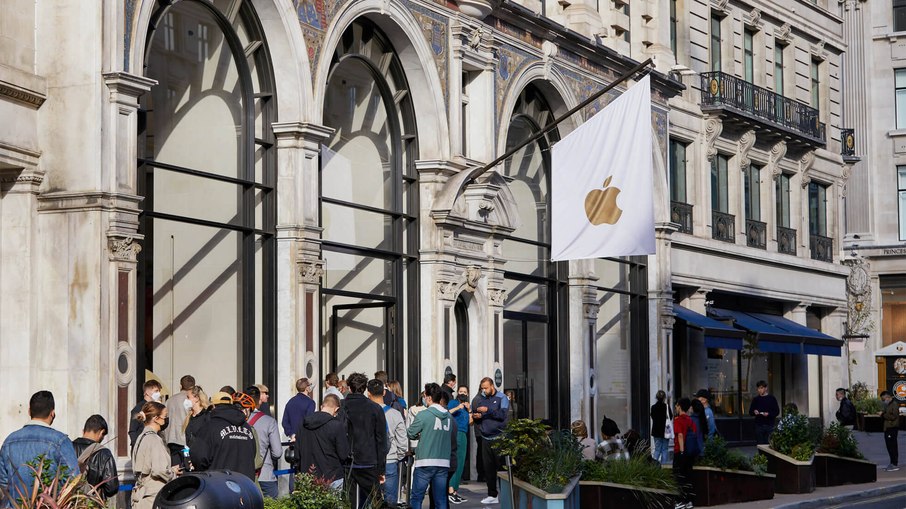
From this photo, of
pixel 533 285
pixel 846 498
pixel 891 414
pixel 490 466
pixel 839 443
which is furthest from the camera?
pixel 891 414

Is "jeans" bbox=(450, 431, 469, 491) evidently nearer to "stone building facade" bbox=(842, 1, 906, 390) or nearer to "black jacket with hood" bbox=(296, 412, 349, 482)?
"black jacket with hood" bbox=(296, 412, 349, 482)

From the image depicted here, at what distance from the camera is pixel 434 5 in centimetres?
2561

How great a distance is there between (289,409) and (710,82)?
71.3 feet

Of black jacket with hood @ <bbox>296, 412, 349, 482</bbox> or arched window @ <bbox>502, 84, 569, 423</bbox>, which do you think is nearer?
black jacket with hood @ <bbox>296, 412, 349, 482</bbox>

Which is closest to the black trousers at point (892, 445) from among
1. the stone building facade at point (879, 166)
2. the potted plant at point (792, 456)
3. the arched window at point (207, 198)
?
the potted plant at point (792, 456)

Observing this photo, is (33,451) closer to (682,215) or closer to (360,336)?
(360,336)

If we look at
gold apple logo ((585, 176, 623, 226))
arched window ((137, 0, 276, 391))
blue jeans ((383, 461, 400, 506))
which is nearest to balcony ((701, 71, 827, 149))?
gold apple logo ((585, 176, 623, 226))

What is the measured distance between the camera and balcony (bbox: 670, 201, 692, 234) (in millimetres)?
36500

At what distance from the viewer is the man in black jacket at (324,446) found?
15469 mm

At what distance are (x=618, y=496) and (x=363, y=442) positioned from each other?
4.08 m

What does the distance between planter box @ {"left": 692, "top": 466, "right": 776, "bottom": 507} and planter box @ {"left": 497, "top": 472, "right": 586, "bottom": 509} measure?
4306mm

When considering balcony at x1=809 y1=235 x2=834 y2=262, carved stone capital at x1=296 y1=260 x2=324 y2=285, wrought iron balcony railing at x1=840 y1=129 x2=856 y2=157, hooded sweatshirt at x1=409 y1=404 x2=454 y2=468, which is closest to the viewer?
hooded sweatshirt at x1=409 y1=404 x2=454 y2=468

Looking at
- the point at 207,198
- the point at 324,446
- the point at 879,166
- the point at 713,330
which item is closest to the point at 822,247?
the point at 713,330

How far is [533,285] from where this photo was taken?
3061cm
